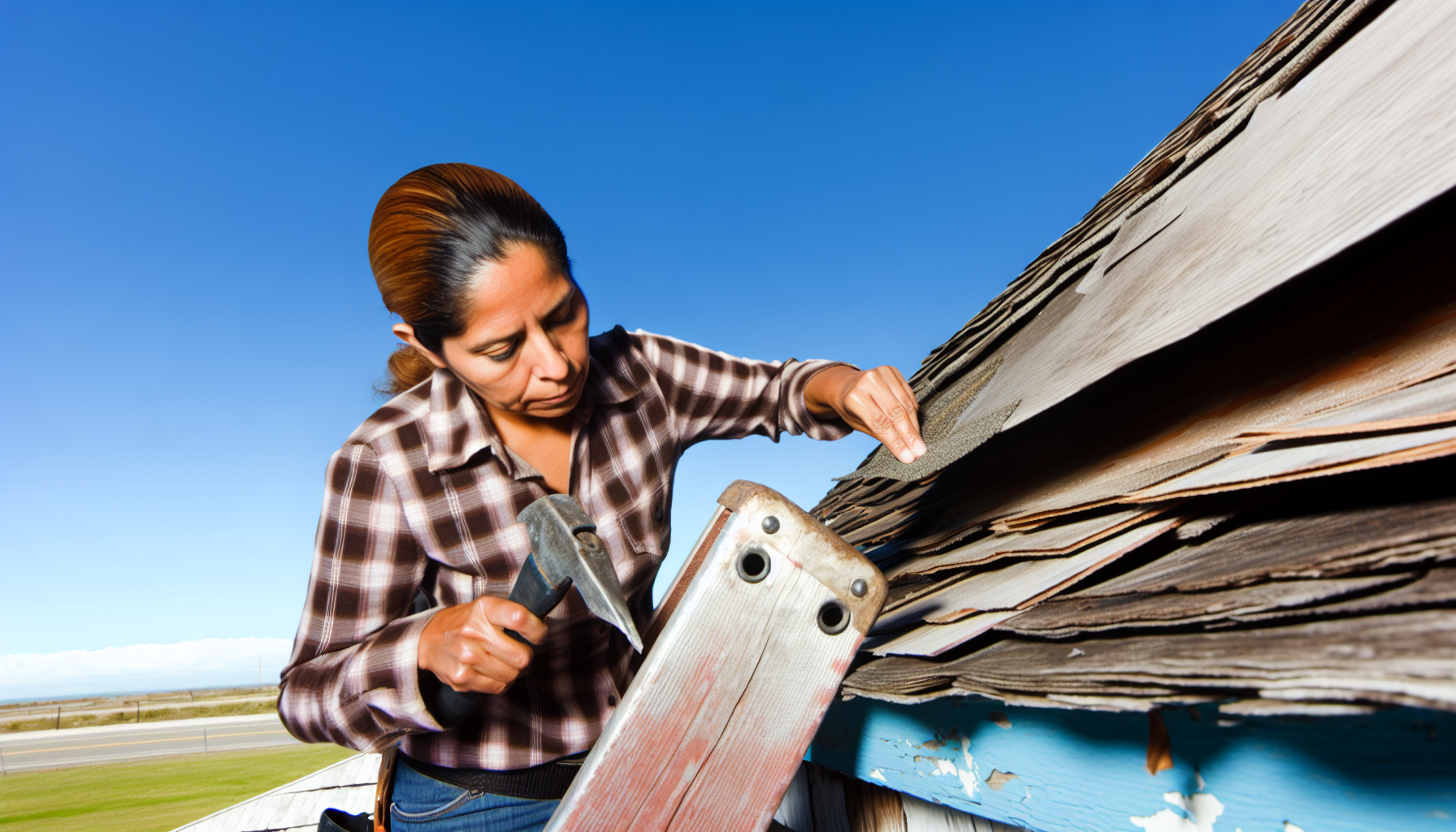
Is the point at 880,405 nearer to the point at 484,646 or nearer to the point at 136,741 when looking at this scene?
the point at 484,646

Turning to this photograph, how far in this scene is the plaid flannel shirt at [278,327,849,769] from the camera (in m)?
1.74

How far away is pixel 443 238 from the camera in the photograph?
6.23ft

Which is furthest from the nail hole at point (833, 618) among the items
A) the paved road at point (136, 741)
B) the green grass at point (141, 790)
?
the paved road at point (136, 741)

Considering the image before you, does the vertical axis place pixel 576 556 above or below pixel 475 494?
below

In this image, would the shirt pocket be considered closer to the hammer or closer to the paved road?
the hammer

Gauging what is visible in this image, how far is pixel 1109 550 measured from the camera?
1132 millimetres

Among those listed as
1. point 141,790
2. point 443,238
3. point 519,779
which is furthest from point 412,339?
point 141,790

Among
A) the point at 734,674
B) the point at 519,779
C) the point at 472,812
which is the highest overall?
the point at 734,674

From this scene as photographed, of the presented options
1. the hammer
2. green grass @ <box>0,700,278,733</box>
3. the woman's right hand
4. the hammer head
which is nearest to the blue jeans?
the woman's right hand

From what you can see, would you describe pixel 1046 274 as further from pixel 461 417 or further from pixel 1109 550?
pixel 461 417

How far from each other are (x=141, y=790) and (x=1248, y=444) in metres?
19.0

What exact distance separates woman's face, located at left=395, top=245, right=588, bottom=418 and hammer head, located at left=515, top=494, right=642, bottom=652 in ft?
1.84

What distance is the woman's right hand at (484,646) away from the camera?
4.62 ft

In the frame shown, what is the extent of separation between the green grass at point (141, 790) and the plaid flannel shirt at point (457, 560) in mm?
10523
